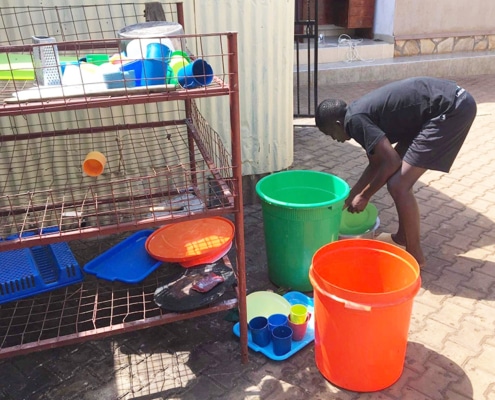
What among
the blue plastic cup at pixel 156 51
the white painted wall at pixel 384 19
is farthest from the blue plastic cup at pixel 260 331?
the white painted wall at pixel 384 19

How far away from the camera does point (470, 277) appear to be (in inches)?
132

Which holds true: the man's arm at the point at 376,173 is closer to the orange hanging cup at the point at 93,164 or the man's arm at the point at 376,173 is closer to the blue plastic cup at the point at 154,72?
the blue plastic cup at the point at 154,72

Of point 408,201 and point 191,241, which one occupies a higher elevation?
point 408,201

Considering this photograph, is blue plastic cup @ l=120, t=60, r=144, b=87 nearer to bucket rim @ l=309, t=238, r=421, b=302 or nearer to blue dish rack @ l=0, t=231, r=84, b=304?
bucket rim @ l=309, t=238, r=421, b=302

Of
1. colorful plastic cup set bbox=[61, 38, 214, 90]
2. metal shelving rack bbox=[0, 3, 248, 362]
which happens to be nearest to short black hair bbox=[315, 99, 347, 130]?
metal shelving rack bbox=[0, 3, 248, 362]

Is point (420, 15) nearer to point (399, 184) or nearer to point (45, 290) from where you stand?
point (399, 184)

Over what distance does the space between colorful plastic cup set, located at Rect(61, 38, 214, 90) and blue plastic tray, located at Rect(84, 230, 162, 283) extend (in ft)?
4.67

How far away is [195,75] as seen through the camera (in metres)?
2.05

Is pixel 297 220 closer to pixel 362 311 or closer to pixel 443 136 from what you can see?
pixel 362 311

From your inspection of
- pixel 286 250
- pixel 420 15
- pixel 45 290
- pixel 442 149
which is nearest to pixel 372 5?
pixel 420 15

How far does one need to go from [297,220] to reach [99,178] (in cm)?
171

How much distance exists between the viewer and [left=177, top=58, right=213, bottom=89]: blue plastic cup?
2037 millimetres

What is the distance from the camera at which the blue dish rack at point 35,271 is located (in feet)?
9.77

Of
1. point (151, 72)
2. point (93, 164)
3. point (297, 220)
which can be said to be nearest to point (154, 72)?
point (151, 72)
